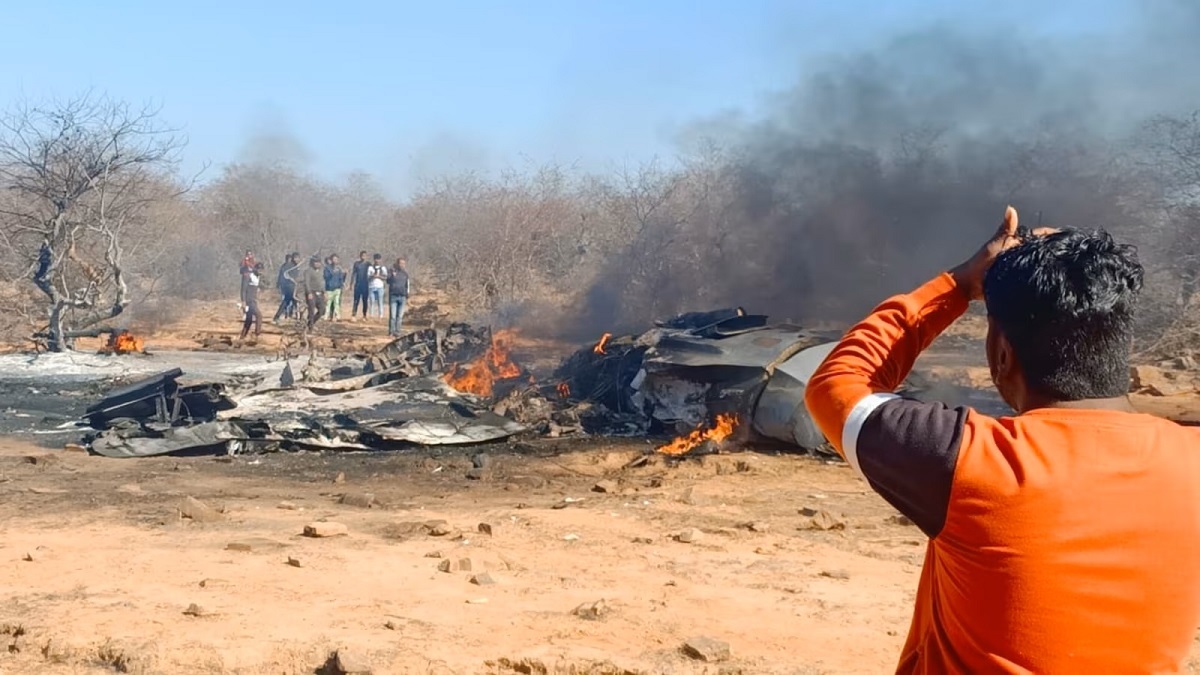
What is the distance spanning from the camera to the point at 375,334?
Result: 23.8 metres

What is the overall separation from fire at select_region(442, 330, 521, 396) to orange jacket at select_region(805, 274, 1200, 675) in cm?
1193

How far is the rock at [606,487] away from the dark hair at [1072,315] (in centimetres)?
734

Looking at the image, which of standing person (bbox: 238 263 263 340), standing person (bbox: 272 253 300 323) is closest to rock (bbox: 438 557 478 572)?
standing person (bbox: 238 263 263 340)

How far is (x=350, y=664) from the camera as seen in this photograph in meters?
4.42

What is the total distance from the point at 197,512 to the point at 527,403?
18.2 feet

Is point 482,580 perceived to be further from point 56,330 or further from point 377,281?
point 377,281

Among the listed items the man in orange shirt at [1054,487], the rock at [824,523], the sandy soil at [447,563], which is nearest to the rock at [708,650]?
the sandy soil at [447,563]

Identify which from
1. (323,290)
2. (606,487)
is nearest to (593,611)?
Result: (606,487)

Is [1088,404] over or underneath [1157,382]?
over

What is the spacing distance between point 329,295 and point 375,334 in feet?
6.27

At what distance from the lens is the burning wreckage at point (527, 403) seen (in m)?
10.8

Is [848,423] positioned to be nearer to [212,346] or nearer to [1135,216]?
[1135,216]

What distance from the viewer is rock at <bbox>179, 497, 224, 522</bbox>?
7586 millimetres

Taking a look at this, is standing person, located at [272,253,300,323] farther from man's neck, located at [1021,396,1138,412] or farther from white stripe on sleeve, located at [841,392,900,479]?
man's neck, located at [1021,396,1138,412]
